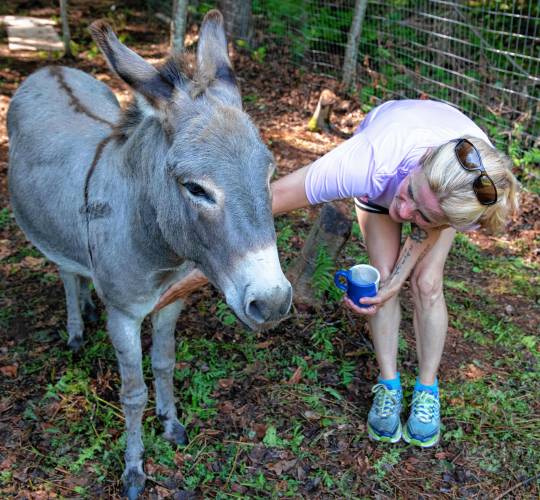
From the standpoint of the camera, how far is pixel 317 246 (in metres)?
3.89

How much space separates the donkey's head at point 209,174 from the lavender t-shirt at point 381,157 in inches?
25.9

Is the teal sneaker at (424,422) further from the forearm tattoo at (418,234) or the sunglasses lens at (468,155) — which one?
the sunglasses lens at (468,155)

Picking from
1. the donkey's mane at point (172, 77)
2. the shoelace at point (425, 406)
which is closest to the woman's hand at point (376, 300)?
the shoelace at point (425, 406)

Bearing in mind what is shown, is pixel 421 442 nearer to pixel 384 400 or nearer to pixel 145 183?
pixel 384 400

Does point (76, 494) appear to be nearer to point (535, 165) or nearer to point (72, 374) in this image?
point (72, 374)

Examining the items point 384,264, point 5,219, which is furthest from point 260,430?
point 5,219

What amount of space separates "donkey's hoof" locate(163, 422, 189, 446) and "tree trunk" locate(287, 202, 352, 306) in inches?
50.7

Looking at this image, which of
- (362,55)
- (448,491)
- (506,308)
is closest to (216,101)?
(448,491)

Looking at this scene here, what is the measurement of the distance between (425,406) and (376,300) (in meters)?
0.76

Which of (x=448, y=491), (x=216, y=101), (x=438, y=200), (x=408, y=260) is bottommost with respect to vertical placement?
(x=448, y=491)

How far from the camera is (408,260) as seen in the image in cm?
288

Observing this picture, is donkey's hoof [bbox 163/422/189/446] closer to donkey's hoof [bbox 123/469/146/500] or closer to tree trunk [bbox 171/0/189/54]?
donkey's hoof [bbox 123/469/146/500]

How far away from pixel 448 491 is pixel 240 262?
73.8 inches

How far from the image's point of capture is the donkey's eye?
1953 mm
